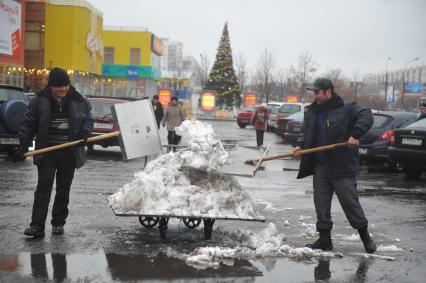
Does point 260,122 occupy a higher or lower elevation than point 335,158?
lower

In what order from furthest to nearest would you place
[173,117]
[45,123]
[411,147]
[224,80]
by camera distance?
[224,80], [173,117], [411,147], [45,123]

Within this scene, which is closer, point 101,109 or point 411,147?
point 411,147

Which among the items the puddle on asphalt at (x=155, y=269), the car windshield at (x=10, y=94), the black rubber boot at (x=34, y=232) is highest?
the car windshield at (x=10, y=94)

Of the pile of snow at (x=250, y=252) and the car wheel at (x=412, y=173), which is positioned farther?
the car wheel at (x=412, y=173)

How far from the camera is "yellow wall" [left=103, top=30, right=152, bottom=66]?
6231cm

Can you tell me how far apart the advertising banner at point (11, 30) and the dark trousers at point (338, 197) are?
2800 centimetres

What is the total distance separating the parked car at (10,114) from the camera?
13.2 m

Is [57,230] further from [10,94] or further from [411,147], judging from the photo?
[411,147]

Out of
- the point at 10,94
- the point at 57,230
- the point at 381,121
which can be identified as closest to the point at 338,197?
the point at 57,230

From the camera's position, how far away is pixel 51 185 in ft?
22.0

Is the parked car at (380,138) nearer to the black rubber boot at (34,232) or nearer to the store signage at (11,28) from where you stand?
the black rubber boot at (34,232)

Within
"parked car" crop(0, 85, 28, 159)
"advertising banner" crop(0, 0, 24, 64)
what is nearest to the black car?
"parked car" crop(0, 85, 28, 159)

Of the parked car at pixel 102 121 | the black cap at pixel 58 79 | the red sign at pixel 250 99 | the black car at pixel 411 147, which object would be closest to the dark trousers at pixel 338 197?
the black cap at pixel 58 79

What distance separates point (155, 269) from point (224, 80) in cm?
6007
